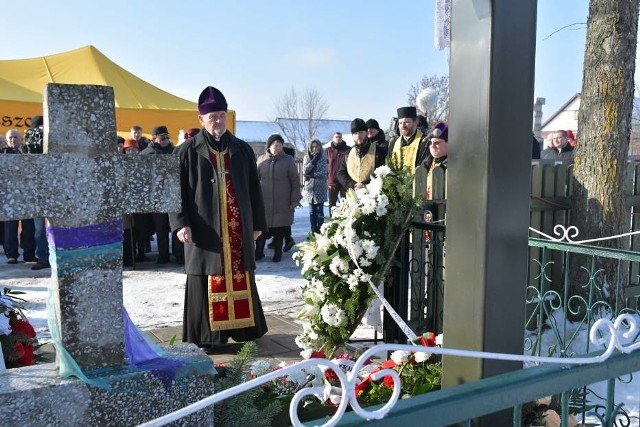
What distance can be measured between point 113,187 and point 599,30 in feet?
15.0

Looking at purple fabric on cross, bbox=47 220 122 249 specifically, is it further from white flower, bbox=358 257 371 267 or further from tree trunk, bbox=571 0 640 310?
tree trunk, bbox=571 0 640 310

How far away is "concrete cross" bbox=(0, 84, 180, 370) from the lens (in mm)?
1439

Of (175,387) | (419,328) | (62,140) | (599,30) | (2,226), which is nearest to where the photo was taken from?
(62,140)

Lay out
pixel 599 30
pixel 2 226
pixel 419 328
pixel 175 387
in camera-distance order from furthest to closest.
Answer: pixel 2 226 < pixel 599 30 < pixel 419 328 < pixel 175 387

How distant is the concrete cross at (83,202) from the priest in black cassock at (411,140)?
4723 millimetres

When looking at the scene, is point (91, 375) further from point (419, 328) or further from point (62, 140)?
point (419, 328)

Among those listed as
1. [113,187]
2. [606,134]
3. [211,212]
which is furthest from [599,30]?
[113,187]

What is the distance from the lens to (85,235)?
59.4 inches

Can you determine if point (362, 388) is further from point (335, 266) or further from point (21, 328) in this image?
point (21, 328)

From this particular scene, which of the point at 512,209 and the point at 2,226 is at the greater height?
the point at 512,209

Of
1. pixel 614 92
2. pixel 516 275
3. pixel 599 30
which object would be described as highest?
pixel 599 30

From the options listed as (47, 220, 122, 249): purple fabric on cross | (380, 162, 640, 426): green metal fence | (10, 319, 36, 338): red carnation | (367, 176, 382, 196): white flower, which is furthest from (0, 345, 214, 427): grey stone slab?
(367, 176, 382, 196): white flower

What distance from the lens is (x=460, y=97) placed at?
4.95ft

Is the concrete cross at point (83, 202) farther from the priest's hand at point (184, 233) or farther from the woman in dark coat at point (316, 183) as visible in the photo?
the woman in dark coat at point (316, 183)
